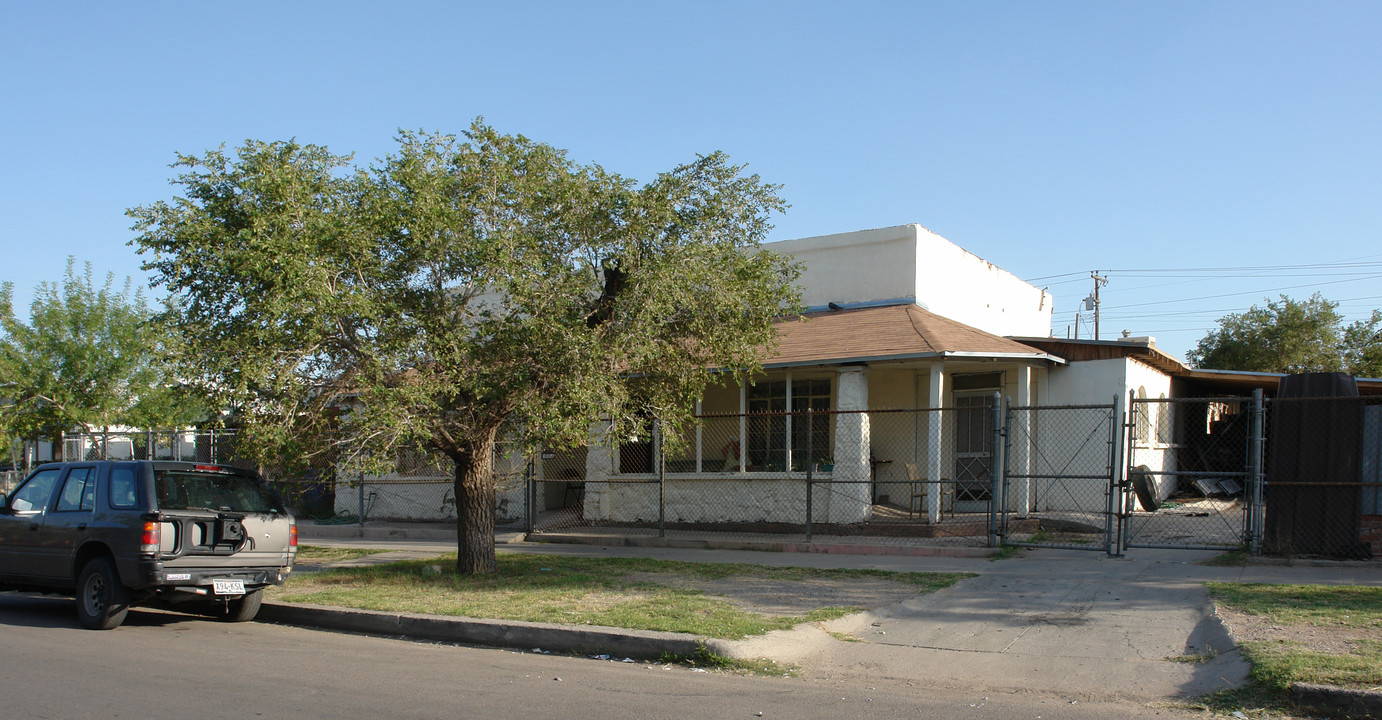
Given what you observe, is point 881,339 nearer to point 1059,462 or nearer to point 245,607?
point 1059,462

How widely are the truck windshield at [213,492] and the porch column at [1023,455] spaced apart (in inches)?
428

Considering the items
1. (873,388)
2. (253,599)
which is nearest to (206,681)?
(253,599)

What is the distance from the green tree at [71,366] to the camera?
20562mm

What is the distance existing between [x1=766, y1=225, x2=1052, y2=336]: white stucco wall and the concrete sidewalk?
315 inches

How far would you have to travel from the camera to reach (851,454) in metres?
15.1

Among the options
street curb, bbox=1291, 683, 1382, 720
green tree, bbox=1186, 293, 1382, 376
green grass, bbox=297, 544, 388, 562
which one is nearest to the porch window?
green grass, bbox=297, 544, 388, 562

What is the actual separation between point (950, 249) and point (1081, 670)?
1362cm

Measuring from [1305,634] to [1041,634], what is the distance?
187 centimetres

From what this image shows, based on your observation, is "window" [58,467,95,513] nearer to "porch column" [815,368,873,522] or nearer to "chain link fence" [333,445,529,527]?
"chain link fence" [333,445,529,527]

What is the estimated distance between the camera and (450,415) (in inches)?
417

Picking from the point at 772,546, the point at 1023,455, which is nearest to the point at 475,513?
the point at 772,546

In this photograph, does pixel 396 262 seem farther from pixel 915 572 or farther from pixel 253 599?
pixel 915 572

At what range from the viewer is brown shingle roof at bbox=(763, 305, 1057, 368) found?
48.8 feet

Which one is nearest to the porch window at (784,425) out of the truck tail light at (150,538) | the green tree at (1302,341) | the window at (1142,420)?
the window at (1142,420)
